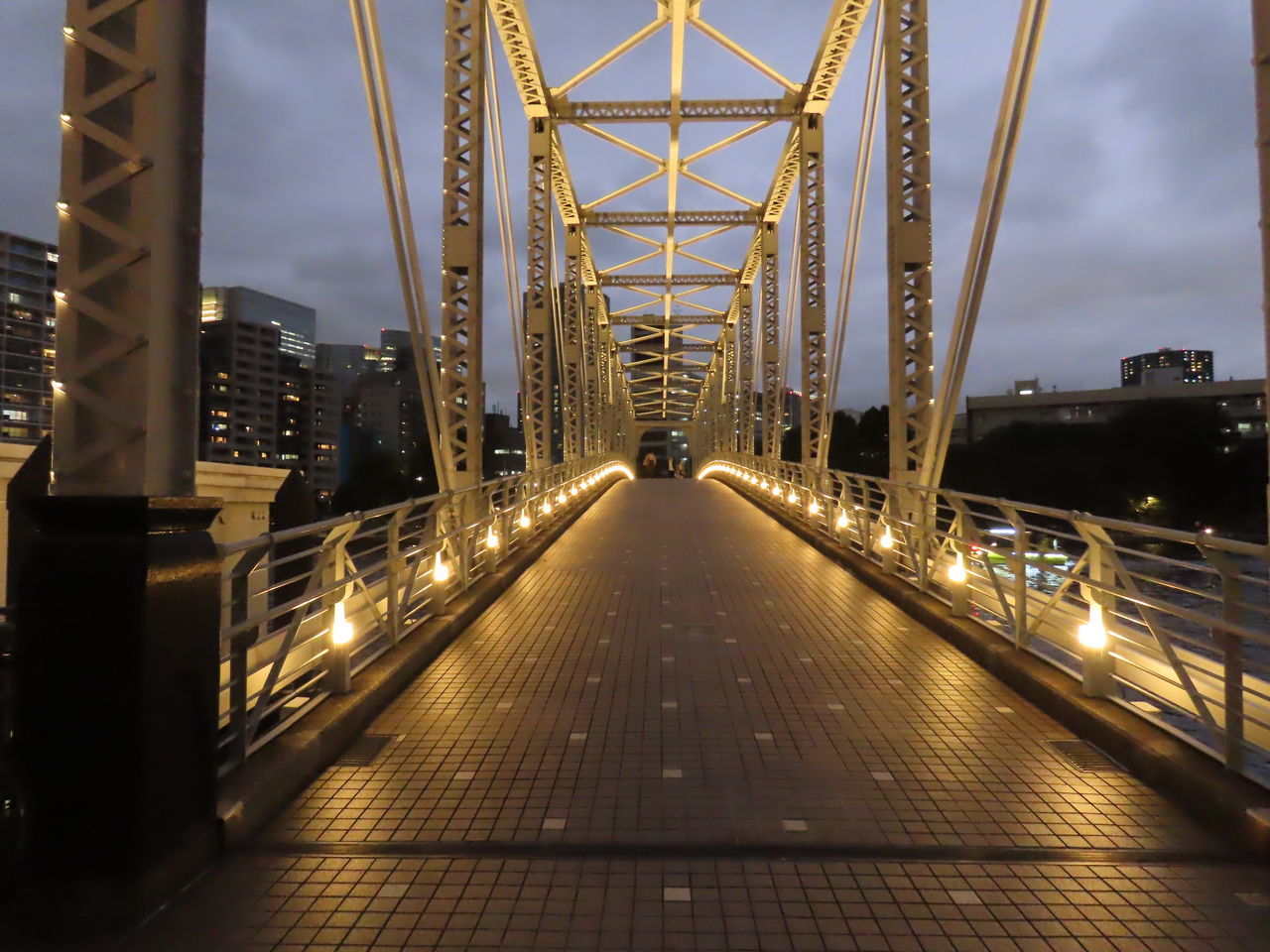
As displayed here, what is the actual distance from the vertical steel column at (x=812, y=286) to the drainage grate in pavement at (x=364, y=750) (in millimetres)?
15132

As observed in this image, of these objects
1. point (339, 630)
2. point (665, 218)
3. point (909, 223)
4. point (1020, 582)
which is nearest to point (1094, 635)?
point (1020, 582)

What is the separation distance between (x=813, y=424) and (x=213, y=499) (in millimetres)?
16936

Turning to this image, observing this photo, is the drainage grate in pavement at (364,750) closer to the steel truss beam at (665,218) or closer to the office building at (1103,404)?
the steel truss beam at (665,218)

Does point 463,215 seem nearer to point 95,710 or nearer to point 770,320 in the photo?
point 95,710

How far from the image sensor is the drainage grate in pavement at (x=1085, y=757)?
3.98 m

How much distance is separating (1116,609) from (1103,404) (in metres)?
41.5

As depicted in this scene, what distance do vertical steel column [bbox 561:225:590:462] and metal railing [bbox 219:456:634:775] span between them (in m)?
17.0

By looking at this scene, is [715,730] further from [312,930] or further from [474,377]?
[474,377]

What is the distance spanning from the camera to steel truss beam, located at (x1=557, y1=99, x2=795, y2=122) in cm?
1881

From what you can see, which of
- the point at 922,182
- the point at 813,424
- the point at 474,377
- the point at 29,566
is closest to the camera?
the point at 29,566

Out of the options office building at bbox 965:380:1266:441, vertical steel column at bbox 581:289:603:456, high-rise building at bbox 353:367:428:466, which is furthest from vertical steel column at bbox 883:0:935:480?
high-rise building at bbox 353:367:428:466

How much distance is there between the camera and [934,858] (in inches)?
123

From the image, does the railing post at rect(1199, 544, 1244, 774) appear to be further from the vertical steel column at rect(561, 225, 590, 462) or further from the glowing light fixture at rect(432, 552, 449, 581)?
the vertical steel column at rect(561, 225, 590, 462)

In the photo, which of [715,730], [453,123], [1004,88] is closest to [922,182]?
[1004,88]
